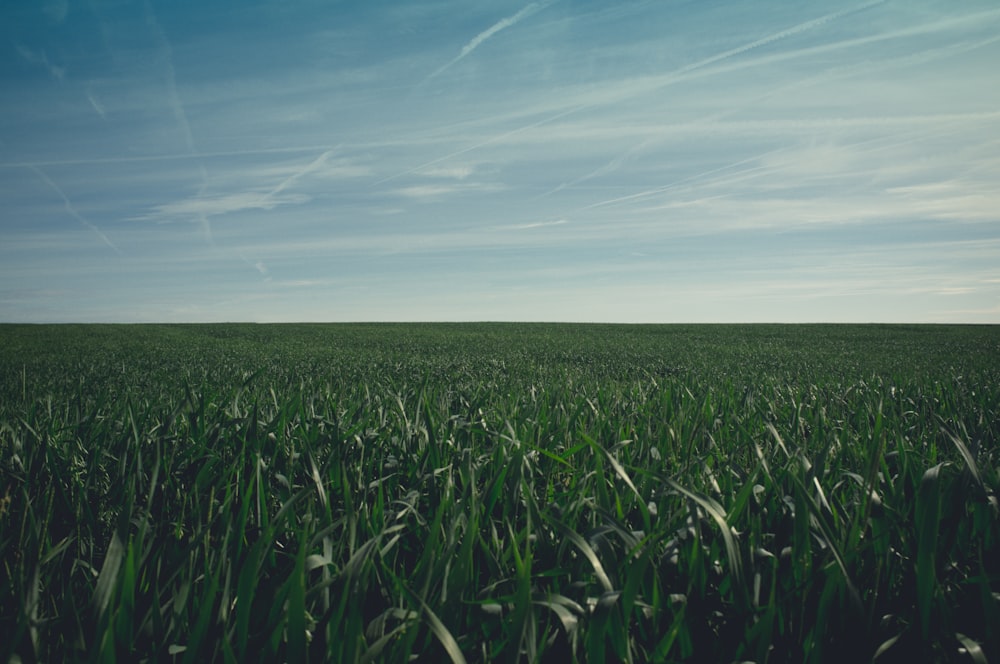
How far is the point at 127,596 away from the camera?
141cm

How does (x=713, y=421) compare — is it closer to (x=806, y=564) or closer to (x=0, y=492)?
(x=806, y=564)

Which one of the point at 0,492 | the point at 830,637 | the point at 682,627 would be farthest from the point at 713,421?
the point at 0,492

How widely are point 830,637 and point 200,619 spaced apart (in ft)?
A: 5.70

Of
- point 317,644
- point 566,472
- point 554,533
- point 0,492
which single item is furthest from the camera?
point 566,472

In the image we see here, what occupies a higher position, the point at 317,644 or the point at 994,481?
the point at 994,481

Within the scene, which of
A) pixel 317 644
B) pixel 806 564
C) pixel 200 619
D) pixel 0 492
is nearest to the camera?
pixel 200 619

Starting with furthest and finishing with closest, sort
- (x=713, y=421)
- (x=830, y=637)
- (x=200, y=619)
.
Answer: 1. (x=713, y=421)
2. (x=830, y=637)
3. (x=200, y=619)

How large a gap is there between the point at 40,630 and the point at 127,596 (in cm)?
37

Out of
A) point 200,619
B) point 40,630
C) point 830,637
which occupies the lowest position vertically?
point 830,637

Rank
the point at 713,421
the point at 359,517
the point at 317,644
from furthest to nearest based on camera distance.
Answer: the point at 713,421
the point at 359,517
the point at 317,644

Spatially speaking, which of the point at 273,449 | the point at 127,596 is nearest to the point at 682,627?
the point at 127,596

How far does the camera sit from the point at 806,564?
6.09 ft

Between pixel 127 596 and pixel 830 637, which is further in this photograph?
pixel 830 637

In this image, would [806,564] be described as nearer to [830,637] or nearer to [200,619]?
[830,637]
